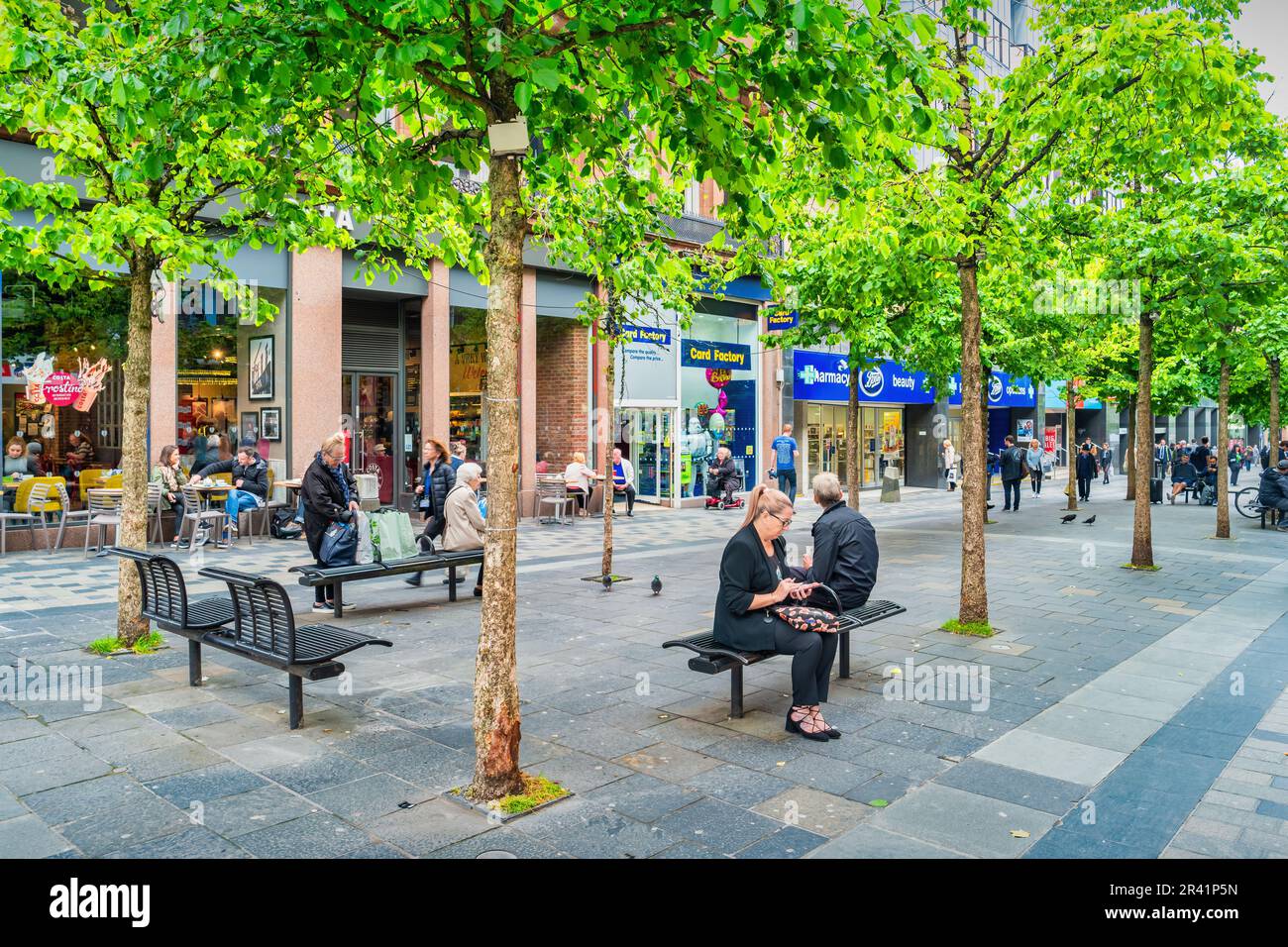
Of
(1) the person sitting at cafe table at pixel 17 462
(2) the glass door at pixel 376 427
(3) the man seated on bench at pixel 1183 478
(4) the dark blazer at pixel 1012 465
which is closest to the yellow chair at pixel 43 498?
(1) the person sitting at cafe table at pixel 17 462

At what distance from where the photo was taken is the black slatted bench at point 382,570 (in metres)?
9.12

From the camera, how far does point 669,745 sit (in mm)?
5609

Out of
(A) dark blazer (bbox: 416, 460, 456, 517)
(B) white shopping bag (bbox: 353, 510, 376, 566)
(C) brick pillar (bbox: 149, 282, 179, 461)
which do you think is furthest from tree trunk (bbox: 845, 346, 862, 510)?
(C) brick pillar (bbox: 149, 282, 179, 461)

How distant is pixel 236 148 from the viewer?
789 cm

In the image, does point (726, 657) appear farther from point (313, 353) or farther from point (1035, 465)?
point (1035, 465)

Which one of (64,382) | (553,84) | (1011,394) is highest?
(1011,394)

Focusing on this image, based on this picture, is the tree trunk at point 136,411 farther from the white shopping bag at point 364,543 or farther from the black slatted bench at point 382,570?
the white shopping bag at point 364,543

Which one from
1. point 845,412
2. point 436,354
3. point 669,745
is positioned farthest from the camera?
point 845,412

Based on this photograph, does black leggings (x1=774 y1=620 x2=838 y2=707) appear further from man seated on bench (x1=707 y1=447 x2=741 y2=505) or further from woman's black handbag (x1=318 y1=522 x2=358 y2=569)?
man seated on bench (x1=707 y1=447 x2=741 y2=505)

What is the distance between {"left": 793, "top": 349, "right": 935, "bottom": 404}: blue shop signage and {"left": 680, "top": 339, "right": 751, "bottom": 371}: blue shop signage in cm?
223

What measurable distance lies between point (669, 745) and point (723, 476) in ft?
60.5

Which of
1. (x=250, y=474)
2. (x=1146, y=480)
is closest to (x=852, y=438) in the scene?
(x=1146, y=480)
